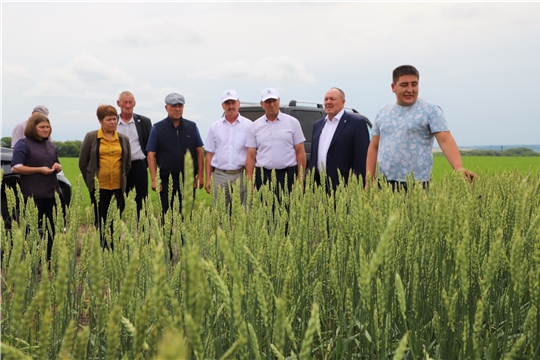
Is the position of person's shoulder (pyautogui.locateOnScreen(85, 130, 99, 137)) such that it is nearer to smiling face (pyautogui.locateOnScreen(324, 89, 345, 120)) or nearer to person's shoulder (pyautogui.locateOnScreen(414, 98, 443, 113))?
smiling face (pyautogui.locateOnScreen(324, 89, 345, 120))

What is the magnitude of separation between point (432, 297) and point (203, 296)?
3.39 feet

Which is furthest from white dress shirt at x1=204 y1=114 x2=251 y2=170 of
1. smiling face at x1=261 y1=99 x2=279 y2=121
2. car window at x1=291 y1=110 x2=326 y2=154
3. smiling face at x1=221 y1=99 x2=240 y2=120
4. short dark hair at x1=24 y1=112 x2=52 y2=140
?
car window at x1=291 y1=110 x2=326 y2=154

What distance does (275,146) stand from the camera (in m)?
5.18

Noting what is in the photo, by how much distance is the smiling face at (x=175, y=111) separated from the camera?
18.6 ft

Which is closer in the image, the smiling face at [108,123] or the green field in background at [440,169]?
the green field in background at [440,169]

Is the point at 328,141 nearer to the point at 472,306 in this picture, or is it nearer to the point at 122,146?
the point at 122,146

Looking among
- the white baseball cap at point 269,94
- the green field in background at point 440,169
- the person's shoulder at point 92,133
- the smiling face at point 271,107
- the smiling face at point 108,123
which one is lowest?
the green field in background at point 440,169

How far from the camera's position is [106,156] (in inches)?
197

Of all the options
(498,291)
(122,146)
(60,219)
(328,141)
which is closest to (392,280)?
(498,291)

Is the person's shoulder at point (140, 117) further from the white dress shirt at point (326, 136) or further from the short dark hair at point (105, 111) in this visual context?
the white dress shirt at point (326, 136)

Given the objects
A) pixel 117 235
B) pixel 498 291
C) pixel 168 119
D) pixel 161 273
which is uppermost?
pixel 168 119

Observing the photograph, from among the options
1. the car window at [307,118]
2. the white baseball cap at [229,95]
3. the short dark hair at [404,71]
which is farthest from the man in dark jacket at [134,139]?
the car window at [307,118]

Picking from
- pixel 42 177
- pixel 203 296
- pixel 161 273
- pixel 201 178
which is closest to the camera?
pixel 161 273

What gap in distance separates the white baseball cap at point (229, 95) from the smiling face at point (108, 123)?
3.83 ft
